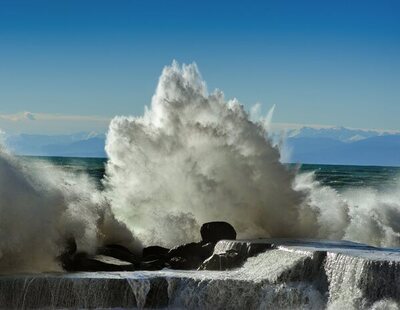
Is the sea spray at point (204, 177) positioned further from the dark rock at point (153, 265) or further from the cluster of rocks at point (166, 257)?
the dark rock at point (153, 265)

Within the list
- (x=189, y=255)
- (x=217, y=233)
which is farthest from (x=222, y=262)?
(x=217, y=233)

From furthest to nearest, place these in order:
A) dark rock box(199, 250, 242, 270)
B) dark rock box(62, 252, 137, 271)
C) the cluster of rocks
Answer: dark rock box(199, 250, 242, 270) < the cluster of rocks < dark rock box(62, 252, 137, 271)

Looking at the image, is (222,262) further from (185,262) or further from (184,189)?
(184,189)

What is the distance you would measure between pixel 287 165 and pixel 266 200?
5.49 feet

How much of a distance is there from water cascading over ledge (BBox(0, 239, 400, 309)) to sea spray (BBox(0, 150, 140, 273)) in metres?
1.80

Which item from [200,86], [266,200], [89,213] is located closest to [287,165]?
[266,200]

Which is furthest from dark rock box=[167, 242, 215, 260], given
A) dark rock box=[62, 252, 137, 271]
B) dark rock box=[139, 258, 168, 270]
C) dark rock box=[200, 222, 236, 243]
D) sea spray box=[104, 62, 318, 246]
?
sea spray box=[104, 62, 318, 246]

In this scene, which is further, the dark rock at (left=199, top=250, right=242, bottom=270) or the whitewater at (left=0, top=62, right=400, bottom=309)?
the whitewater at (left=0, top=62, right=400, bottom=309)

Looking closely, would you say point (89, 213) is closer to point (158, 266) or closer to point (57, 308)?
point (158, 266)

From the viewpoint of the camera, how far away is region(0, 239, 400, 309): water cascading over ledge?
1491 centimetres

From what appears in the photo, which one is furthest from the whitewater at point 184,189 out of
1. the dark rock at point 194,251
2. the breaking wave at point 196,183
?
the dark rock at point 194,251

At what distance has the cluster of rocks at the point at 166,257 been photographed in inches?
685

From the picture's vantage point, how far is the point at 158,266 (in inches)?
735

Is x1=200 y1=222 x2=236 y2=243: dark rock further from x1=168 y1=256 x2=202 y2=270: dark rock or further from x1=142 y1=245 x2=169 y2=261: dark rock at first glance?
x1=168 y1=256 x2=202 y2=270: dark rock
